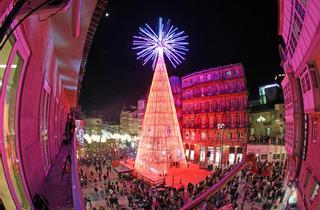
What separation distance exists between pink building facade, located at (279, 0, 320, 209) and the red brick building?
93.1 feet

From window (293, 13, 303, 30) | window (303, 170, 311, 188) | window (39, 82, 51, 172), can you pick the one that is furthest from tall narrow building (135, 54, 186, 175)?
window (39, 82, 51, 172)

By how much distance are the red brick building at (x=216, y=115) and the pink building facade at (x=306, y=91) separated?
2836cm

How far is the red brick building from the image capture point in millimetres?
40375

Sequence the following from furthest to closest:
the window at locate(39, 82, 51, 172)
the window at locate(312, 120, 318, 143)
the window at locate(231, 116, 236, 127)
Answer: the window at locate(231, 116, 236, 127) < the window at locate(312, 120, 318, 143) < the window at locate(39, 82, 51, 172)

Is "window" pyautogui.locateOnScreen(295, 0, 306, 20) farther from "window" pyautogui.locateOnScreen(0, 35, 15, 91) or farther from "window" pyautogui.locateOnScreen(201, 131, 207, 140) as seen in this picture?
"window" pyautogui.locateOnScreen(201, 131, 207, 140)

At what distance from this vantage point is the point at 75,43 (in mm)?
8305

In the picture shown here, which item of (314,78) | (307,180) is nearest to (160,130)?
(307,180)

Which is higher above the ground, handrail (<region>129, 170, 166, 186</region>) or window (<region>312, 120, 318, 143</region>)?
window (<region>312, 120, 318, 143</region>)

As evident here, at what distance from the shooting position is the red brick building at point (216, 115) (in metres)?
40.4

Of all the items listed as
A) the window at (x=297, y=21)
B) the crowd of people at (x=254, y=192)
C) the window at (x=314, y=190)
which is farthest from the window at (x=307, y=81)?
the crowd of people at (x=254, y=192)

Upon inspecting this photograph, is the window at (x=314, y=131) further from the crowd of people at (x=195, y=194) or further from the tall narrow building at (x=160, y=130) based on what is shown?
the tall narrow building at (x=160, y=130)

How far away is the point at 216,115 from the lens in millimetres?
43438

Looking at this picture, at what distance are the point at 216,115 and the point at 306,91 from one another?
33.5 meters

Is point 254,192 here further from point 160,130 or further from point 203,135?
point 203,135
